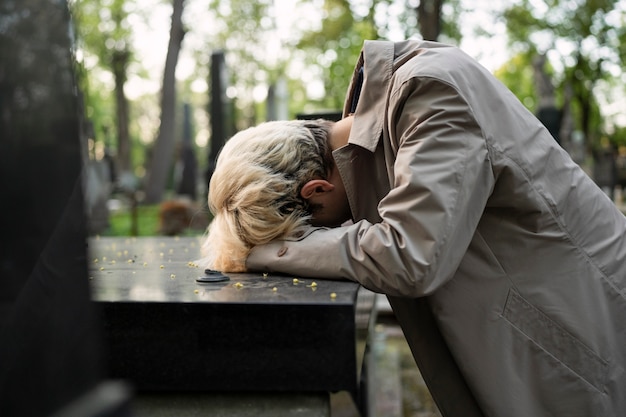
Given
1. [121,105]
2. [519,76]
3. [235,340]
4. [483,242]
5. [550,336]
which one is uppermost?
A: [483,242]

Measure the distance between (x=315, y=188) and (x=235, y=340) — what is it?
58 centimetres

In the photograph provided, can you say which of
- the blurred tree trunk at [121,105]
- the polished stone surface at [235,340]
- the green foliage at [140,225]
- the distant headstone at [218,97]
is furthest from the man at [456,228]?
the blurred tree trunk at [121,105]

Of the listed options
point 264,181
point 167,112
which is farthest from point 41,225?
point 167,112

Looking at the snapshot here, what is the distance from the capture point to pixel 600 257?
1.94 meters

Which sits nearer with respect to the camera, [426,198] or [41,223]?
[41,223]

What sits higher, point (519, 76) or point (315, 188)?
point (315, 188)

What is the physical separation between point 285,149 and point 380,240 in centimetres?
44

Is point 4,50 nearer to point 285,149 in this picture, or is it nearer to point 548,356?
point 285,149

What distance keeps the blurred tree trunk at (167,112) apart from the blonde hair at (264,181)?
1797cm

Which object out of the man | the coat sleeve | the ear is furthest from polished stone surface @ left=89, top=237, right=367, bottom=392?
the ear

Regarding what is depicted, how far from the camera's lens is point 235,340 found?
1.63 meters

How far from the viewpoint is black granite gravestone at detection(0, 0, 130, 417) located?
0.79m

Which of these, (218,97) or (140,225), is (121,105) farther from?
(218,97)

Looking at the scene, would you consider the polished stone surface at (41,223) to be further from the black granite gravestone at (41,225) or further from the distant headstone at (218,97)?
the distant headstone at (218,97)
